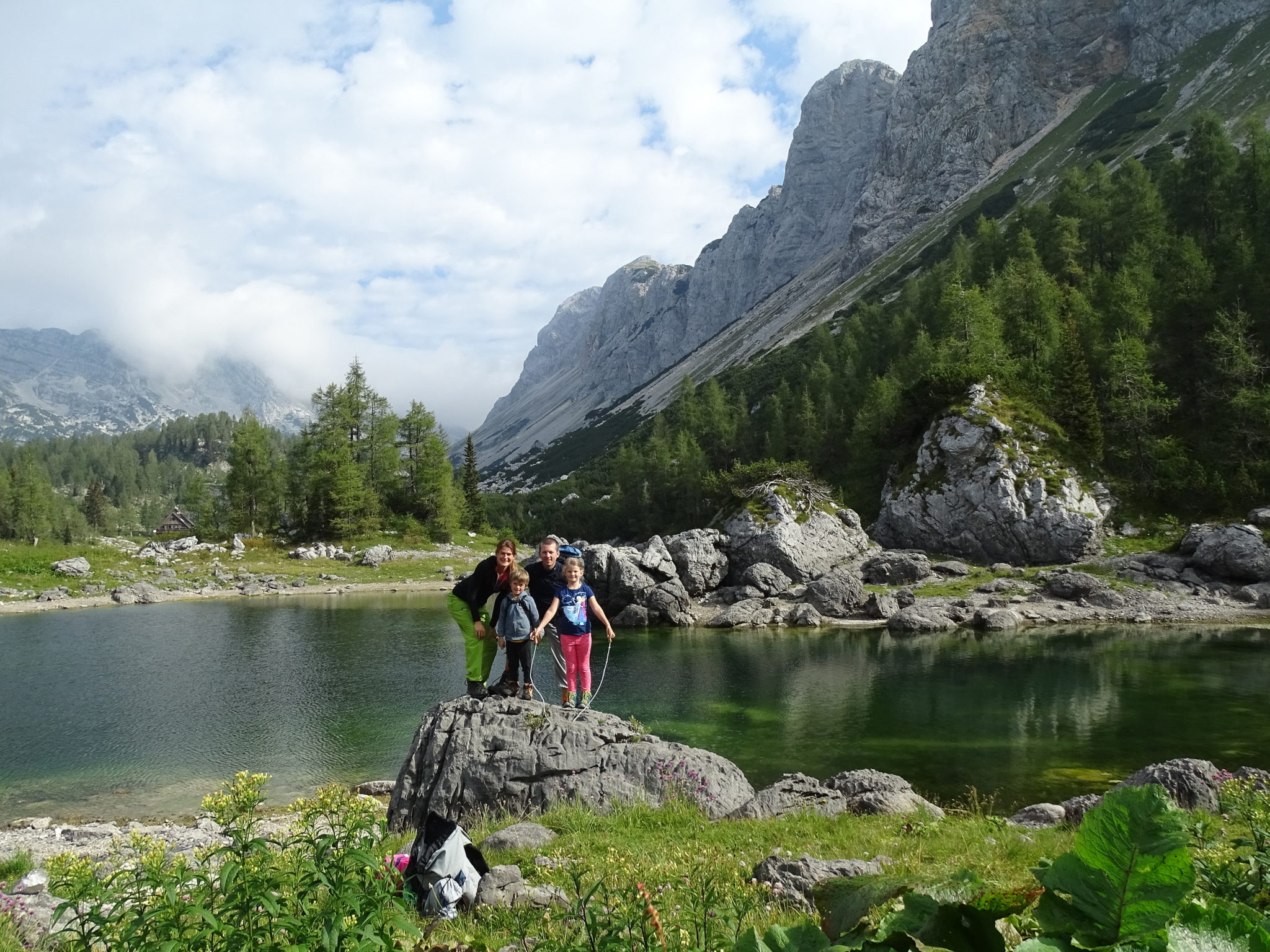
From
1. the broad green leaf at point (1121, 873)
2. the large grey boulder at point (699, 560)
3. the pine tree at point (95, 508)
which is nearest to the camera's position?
the broad green leaf at point (1121, 873)

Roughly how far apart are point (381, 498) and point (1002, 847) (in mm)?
82460

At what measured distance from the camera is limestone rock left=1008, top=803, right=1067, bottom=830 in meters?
12.6

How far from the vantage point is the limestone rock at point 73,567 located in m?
58.5

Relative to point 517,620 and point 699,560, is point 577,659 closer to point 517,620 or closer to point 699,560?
point 517,620

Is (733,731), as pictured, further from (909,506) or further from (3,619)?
(3,619)

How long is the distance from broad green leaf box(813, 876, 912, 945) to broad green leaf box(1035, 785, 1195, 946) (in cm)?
75

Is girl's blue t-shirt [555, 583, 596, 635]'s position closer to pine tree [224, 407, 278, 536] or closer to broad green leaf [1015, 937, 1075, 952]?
broad green leaf [1015, 937, 1075, 952]

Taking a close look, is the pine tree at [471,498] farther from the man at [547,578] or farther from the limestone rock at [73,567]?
the man at [547,578]

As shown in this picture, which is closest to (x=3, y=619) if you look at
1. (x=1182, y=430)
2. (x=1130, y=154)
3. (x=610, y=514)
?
(x=610, y=514)

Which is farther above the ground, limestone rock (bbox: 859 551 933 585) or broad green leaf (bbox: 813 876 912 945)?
broad green leaf (bbox: 813 876 912 945)

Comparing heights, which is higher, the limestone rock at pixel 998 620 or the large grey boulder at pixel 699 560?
the large grey boulder at pixel 699 560

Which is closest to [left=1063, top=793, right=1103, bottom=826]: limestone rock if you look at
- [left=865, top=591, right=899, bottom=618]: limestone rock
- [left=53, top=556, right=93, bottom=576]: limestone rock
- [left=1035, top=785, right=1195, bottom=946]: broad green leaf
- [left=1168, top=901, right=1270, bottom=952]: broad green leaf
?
[left=1035, top=785, right=1195, bottom=946]: broad green leaf

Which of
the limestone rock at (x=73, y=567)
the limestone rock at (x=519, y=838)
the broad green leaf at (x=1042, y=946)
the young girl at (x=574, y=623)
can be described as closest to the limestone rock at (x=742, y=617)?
the young girl at (x=574, y=623)

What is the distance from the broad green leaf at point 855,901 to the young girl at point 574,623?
41.2 ft
